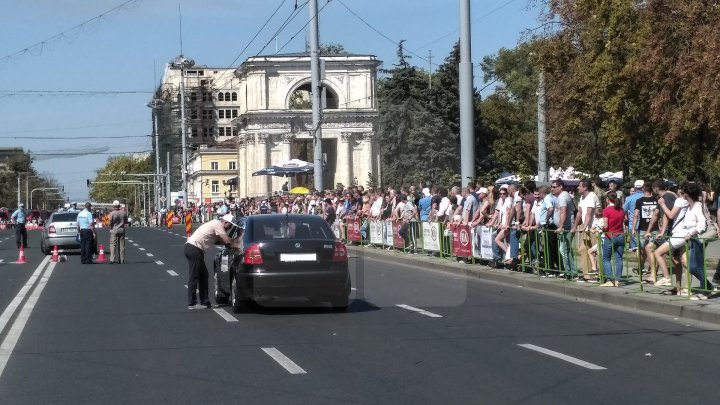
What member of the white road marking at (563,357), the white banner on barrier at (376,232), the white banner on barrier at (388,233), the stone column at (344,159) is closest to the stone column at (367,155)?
the stone column at (344,159)

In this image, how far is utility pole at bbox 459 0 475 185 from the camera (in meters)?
28.7

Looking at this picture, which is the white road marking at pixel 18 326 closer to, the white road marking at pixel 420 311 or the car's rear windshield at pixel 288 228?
the car's rear windshield at pixel 288 228

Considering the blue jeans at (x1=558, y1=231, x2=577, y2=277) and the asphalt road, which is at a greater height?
the blue jeans at (x1=558, y1=231, x2=577, y2=277)

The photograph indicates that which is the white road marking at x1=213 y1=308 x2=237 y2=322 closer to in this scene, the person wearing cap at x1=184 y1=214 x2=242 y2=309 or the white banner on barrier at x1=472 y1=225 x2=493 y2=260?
the person wearing cap at x1=184 y1=214 x2=242 y2=309

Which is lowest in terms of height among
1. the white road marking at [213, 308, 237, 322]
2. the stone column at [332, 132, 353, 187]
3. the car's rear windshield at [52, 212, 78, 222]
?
the white road marking at [213, 308, 237, 322]

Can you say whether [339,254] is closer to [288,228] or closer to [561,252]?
[288,228]

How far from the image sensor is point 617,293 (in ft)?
57.7

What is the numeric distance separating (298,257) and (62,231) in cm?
2471

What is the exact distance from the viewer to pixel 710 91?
21.7m

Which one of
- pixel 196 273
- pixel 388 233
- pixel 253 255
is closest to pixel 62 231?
pixel 388 233

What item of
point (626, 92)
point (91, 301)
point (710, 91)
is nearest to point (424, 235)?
point (626, 92)

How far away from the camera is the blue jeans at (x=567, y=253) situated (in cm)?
1997

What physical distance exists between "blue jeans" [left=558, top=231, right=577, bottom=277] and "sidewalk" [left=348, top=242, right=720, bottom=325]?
23cm

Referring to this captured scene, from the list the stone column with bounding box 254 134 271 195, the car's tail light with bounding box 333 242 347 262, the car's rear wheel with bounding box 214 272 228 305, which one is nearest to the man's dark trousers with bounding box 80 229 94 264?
the car's rear wheel with bounding box 214 272 228 305
